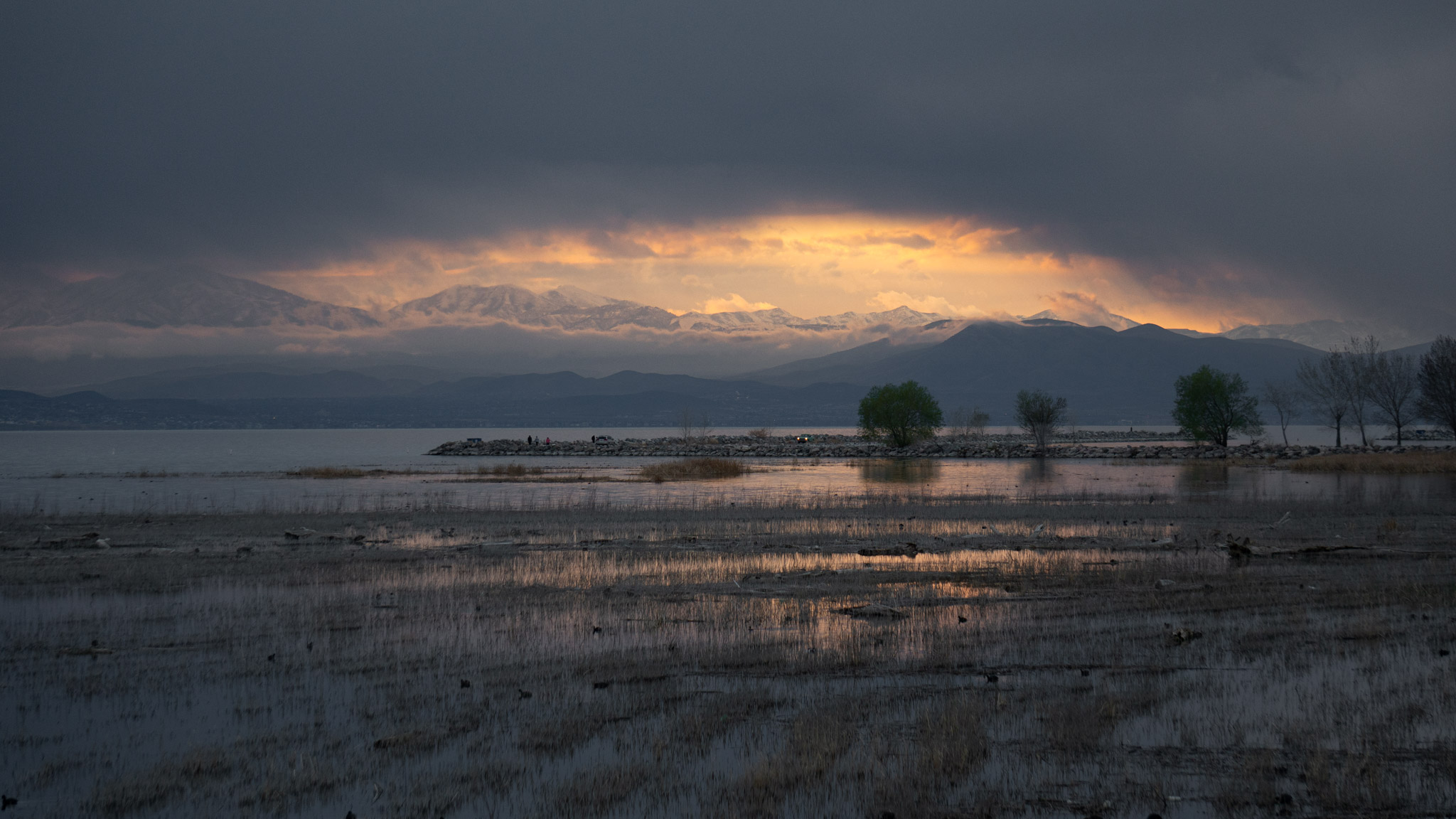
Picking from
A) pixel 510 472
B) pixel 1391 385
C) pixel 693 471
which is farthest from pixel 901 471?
pixel 1391 385

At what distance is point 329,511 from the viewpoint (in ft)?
106

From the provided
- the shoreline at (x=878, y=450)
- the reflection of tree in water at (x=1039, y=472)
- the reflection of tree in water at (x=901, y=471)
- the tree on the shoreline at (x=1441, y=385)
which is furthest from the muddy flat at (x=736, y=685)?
the tree on the shoreline at (x=1441, y=385)

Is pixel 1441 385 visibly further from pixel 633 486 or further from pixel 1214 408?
pixel 633 486

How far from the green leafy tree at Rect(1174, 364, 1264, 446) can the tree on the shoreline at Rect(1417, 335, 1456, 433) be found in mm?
16390

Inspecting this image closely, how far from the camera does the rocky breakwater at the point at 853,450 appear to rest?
3602 inches

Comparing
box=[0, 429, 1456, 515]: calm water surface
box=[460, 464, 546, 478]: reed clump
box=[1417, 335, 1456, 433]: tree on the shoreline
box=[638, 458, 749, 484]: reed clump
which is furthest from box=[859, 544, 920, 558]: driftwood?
box=[1417, 335, 1456, 433]: tree on the shoreline

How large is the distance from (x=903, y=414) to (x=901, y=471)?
48981mm

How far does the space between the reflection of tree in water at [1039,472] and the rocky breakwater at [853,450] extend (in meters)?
12.8

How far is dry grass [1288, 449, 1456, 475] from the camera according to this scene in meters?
53.5

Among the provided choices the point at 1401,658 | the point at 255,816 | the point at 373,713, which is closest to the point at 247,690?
the point at 373,713

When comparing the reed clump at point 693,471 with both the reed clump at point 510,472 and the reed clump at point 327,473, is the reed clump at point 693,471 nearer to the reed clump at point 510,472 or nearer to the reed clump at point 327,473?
the reed clump at point 510,472

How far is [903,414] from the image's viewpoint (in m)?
117

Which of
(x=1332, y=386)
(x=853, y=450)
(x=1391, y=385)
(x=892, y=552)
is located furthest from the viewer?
(x=853, y=450)

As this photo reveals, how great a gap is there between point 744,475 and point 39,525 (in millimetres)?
42703
